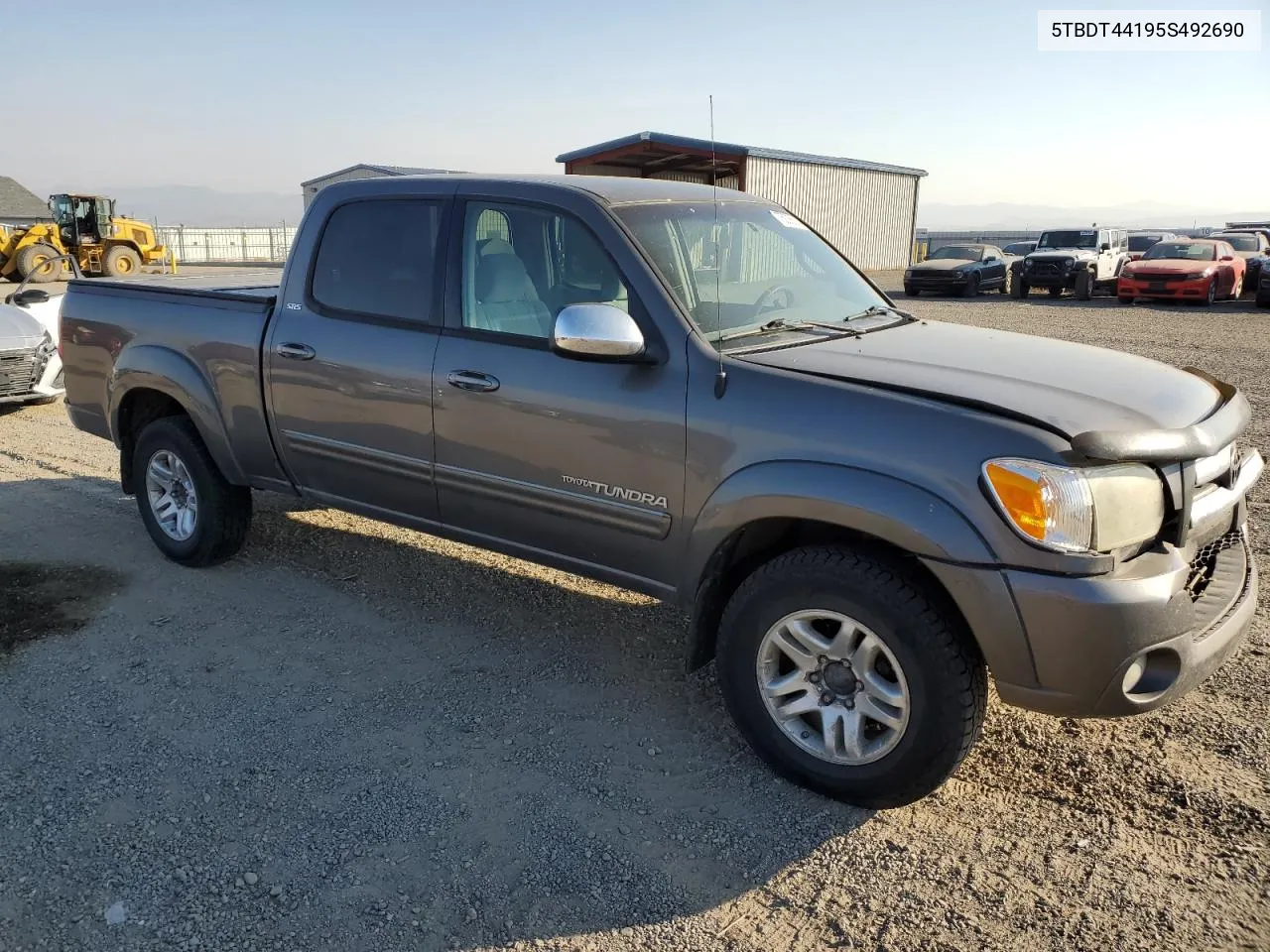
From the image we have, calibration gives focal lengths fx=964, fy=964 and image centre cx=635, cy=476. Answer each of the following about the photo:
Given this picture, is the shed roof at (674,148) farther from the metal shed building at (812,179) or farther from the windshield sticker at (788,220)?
the windshield sticker at (788,220)

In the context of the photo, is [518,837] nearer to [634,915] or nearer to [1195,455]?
[634,915]

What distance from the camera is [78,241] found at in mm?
28031

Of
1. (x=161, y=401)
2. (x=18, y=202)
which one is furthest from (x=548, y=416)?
(x=18, y=202)

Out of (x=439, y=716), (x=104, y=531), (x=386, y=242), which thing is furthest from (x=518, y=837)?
(x=104, y=531)

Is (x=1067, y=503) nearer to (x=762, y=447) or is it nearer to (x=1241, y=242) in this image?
(x=762, y=447)

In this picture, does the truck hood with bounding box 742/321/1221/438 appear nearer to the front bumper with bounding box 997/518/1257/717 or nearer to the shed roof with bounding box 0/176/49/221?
the front bumper with bounding box 997/518/1257/717

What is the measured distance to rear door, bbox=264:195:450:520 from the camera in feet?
13.1

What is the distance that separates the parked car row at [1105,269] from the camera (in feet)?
70.6

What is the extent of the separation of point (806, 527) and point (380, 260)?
226 cm

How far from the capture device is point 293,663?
162 inches

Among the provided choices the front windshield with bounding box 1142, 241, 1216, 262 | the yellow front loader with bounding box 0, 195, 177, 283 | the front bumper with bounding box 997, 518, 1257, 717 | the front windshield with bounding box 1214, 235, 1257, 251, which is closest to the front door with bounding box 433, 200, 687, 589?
the front bumper with bounding box 997, 518, 1257, 717

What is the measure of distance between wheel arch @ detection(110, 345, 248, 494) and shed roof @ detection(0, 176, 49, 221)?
212 ft

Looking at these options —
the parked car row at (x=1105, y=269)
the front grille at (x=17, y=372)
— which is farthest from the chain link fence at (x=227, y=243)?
the front grille at (x=17, y=372)

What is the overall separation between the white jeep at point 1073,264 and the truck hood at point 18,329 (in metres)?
22.7
